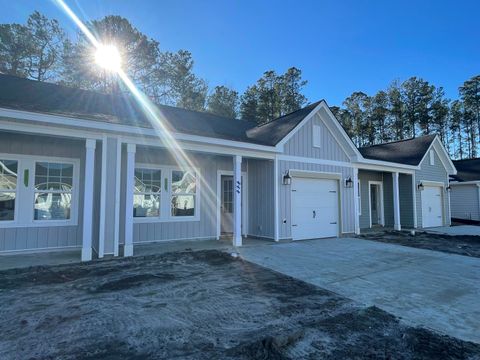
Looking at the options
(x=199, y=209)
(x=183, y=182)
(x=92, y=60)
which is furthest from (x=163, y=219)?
(x=92, y=60)

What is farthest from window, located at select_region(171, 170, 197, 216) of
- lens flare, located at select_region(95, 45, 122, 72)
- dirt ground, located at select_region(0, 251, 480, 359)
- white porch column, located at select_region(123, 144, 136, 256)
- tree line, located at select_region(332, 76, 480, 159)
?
tree line, located at select_region(332, 76, 480, 159)

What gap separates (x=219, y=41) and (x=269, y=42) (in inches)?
93.2

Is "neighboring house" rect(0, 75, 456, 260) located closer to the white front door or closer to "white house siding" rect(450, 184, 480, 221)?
the white front door

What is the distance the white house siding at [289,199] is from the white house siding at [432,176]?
5.37m

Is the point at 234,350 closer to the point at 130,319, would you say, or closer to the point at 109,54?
the point at 130,319

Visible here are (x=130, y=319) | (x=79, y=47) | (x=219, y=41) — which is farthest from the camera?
(x=79, y=47)

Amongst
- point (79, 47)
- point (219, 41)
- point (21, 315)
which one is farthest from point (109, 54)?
point (21, 315)

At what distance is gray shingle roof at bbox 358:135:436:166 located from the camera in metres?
14.8

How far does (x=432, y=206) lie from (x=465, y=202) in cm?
460

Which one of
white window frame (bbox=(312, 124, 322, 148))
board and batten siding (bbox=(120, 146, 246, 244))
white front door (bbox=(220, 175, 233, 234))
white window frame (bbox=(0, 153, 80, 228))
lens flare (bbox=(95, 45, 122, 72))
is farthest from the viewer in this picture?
lens flare (bbox=(95, 45, 122, 72))

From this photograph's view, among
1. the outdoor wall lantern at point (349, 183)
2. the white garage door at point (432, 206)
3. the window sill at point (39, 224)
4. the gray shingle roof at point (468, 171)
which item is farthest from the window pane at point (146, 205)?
the gray shingle roof at point (468, 171)

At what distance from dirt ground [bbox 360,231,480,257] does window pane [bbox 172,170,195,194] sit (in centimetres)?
630

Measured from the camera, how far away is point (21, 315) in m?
3.54

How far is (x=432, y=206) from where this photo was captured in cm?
1547
